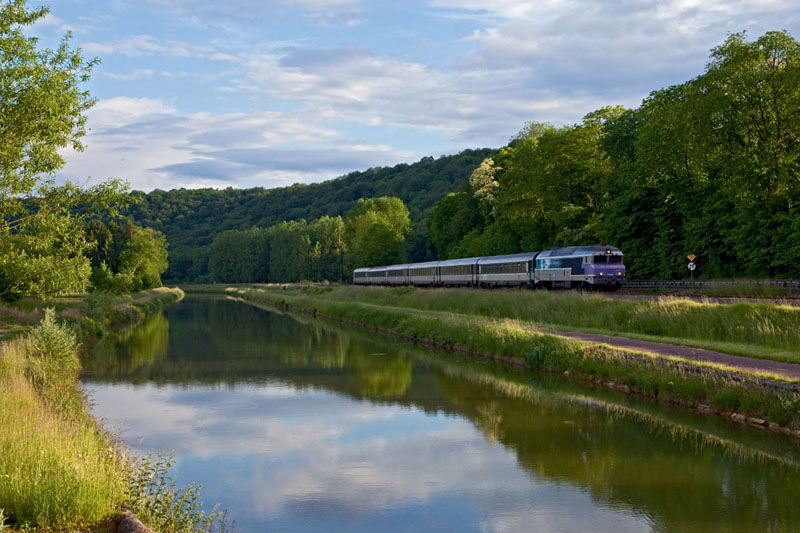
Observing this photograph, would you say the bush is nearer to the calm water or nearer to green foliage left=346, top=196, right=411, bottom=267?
the calm water

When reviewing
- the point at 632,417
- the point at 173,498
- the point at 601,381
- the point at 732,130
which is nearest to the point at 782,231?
the point at 732,130

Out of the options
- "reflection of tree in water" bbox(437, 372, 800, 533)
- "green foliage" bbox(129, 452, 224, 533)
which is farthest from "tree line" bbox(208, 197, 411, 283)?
"green foliage" bbox(129, 452, 224, 533)

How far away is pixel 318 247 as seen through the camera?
14550 cm

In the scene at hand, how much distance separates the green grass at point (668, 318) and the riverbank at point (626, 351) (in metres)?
0.05

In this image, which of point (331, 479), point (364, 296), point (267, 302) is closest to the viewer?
point (331, 479)

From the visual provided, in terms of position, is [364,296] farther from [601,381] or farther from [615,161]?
[601,381]

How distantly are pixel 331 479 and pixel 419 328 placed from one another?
25.1 metres

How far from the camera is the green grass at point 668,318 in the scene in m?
21.9

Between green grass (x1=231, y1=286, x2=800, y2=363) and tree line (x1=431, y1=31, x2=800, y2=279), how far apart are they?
1308 cm

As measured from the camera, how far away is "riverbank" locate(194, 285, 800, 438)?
16547 mm

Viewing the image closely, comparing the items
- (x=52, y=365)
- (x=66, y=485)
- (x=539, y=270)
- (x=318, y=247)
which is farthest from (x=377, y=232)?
(x=66, y=485)

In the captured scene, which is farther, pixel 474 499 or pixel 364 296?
pixel 364 296

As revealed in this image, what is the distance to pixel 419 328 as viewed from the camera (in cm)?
3884

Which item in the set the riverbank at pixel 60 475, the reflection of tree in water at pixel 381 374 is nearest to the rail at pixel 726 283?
the reflection of tree in water at pixel 381 374
